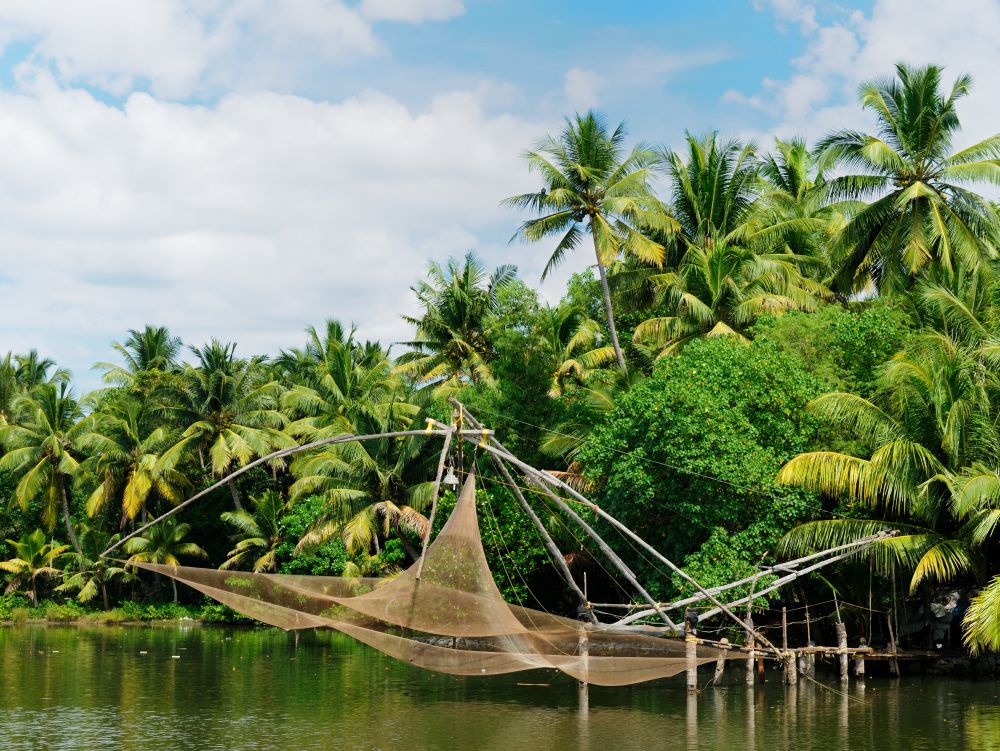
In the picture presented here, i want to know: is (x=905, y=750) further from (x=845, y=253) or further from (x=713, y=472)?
(x=845, y=253)

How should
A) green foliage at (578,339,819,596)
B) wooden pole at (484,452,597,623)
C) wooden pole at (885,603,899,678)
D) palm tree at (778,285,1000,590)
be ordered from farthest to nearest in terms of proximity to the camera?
wooden pole at (885,603,899,678)
green foliage at (578,339,819,596)
palm tree at (778,285,1000,590)
wooden pole at (484,452,597,623)

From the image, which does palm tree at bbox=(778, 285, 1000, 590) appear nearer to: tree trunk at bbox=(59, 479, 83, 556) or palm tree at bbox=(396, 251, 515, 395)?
palm tree at bbox=(396, 251, 515, 395)

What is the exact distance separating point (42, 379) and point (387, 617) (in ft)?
109

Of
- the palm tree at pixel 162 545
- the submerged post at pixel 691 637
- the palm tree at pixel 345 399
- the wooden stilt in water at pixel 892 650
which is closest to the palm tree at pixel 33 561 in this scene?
the palm tree at pixel 162 545

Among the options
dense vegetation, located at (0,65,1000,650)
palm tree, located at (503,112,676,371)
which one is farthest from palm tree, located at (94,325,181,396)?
palm tree, located at (503,112,676,371)

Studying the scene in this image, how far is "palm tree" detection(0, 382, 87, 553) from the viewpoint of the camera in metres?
34.9

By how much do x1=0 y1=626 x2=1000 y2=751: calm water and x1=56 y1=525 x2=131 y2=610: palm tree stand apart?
12407mm

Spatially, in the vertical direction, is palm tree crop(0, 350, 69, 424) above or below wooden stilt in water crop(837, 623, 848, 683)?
above

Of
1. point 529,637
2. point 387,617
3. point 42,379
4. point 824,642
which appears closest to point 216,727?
point 387,617

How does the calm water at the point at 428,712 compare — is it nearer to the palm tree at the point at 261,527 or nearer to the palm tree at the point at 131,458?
the palm tree at the point at 261,527

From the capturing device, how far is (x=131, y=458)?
33719 millimetres

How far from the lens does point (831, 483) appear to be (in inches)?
695

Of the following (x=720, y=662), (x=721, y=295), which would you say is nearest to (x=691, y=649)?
(x=720, y=662)

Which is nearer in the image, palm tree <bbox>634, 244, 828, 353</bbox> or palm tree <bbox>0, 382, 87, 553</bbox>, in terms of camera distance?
palm tree <bbox>634, 244, 828, 353</bbox>
